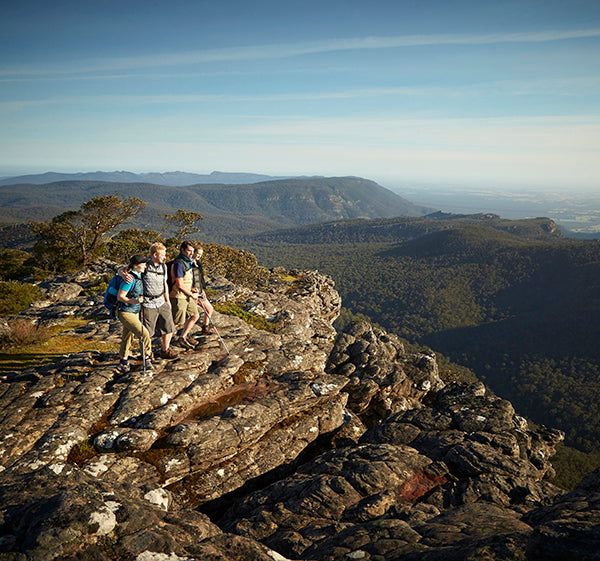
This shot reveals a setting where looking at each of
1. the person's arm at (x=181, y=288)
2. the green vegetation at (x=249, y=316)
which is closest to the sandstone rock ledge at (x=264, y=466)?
the person's arm at (x=181, y=288)

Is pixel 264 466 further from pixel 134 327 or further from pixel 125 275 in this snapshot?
pixel 125 275

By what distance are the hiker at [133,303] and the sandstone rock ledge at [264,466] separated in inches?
61.7

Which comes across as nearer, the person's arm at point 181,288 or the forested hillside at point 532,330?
the person's arm at point 181,288

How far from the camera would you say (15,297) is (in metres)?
22.1

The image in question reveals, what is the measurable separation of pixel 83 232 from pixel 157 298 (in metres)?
38.4

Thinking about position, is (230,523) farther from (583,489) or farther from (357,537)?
(583,489)

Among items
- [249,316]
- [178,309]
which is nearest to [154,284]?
[178,309]

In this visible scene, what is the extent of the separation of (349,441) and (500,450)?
5.79 meters

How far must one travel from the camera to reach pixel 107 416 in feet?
35.1

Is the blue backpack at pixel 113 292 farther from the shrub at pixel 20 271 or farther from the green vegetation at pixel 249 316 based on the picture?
the shrub at pixel 20 271

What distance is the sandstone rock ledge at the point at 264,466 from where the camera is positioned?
5.95 meters

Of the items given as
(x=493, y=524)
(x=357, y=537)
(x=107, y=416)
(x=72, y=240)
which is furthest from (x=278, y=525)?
(x=72, y=240)

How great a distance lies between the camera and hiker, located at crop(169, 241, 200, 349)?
43.7 feet

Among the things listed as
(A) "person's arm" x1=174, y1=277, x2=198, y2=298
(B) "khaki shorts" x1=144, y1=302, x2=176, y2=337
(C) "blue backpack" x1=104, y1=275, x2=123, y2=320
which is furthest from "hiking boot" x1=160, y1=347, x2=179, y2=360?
(C) "blue backpack" x1=104, y1=275, x2=123, y2=320
